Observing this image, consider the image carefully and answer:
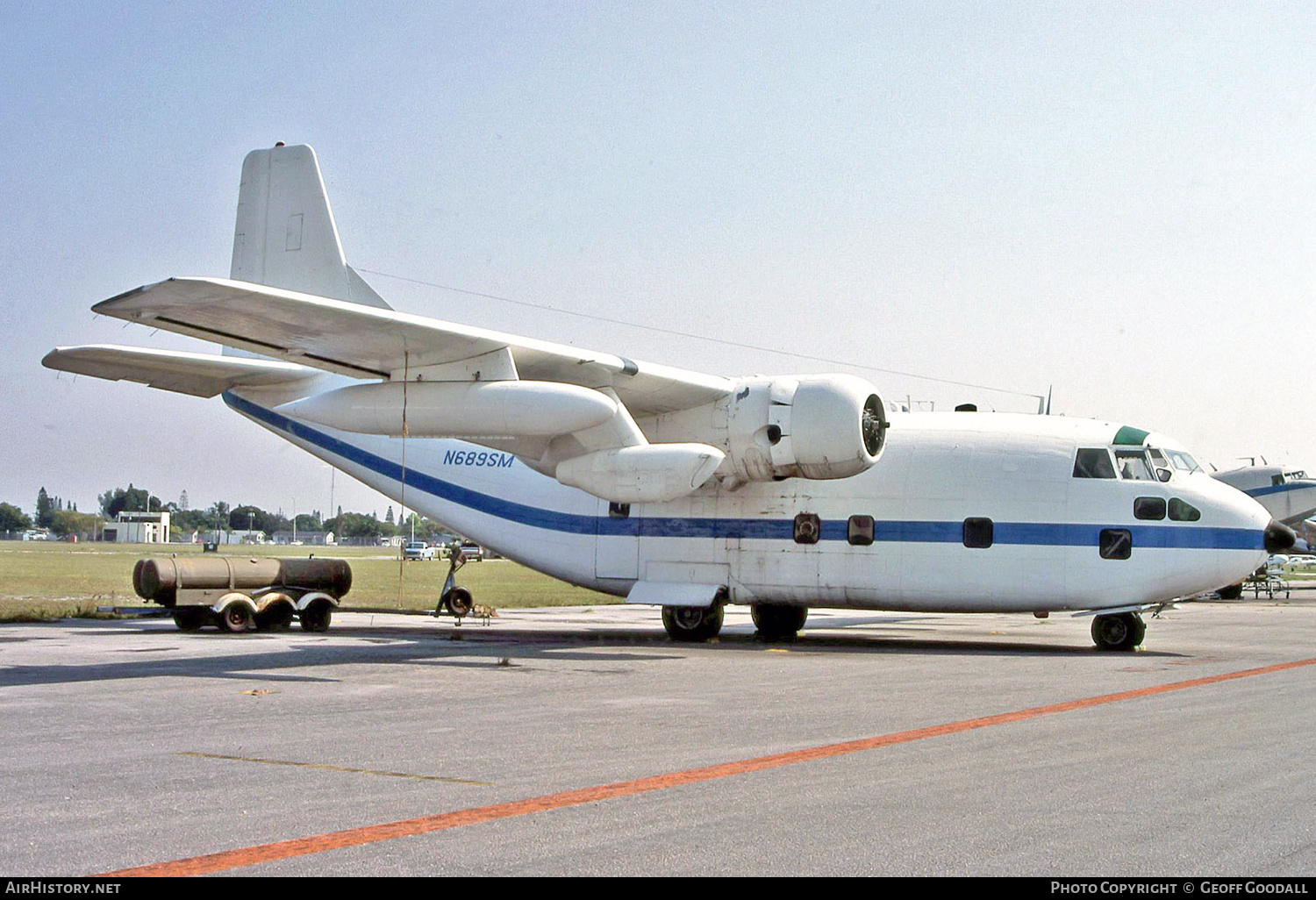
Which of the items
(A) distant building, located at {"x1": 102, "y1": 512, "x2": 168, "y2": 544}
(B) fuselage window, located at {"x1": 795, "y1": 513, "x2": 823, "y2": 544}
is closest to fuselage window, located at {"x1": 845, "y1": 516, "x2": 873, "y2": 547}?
(B) fuselage window, located at {"x1": 795, "y1": 513, "x2": 823, "y2": 544}

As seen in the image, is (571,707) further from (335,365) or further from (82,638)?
(82,638)

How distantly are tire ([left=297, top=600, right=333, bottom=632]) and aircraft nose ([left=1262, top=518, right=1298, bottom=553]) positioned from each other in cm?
1553

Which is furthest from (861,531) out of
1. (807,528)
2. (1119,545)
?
(1119,545)

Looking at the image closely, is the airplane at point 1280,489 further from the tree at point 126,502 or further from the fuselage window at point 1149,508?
the tree at point 126,502

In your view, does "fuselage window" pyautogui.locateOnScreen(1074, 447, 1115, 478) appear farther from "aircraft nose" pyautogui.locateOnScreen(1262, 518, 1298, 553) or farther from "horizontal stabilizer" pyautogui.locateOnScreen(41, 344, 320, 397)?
"horizontal stabilizer" pyautogui.locateOnScreen(41, 344, 320, 397)

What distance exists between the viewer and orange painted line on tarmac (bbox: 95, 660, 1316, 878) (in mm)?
5473

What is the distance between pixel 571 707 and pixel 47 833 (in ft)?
18.8

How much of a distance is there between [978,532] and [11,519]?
188 meters

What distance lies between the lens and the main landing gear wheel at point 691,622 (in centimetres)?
2069

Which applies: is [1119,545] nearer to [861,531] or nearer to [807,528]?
[861,531]

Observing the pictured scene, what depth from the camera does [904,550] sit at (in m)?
19.3

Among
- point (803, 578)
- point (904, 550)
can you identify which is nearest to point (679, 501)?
point (803, 578)

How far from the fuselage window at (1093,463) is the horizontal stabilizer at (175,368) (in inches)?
485
